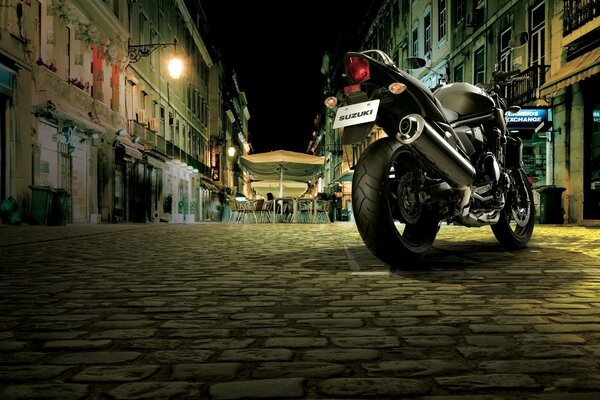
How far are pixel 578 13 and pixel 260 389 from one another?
61.1 ft

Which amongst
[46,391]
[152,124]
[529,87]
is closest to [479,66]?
[529,87]

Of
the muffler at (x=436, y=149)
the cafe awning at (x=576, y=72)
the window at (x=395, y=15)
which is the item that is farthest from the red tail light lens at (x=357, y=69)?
the window at (x=395, y=15)

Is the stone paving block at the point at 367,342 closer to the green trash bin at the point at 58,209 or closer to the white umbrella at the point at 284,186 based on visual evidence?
the green trash bin at the point at 58,209

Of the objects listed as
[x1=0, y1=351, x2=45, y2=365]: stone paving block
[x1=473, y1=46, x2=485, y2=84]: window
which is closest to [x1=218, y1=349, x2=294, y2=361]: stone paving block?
[x1=0, y1=351, x2=45, y2=365]: stone paving block

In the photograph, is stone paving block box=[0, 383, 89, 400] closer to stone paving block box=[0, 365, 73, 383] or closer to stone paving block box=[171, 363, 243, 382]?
stone paving block box=[0, 365, 73, 383]

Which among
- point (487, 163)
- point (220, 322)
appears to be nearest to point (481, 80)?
point (487, 163)

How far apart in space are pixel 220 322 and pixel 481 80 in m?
23.9

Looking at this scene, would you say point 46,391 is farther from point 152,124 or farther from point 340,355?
point 152,124

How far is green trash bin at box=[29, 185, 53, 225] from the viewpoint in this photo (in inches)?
645

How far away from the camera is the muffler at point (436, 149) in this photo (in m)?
5.07

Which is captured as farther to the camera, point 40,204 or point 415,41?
point 415,41

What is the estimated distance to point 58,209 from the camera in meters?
16.8

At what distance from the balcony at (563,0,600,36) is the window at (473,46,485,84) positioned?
20.9ft

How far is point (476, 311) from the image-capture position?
11.1ft
